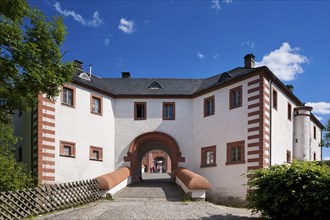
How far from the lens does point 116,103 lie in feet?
80.1

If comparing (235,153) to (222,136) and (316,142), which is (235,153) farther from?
(316,142)

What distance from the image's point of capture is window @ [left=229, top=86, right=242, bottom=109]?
1992 centimetres

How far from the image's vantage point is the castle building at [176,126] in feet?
61.2

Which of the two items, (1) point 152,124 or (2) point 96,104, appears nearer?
(2) point 96,104

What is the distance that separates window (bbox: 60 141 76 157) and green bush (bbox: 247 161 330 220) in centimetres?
1214

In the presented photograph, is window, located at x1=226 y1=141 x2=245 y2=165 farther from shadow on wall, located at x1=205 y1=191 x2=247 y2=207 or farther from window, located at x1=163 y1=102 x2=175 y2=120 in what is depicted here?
window, located at x1=163 y1=102 x2=175 y2=120

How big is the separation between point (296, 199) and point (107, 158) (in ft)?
49.6

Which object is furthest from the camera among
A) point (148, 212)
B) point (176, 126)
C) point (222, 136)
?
point (176, 126)

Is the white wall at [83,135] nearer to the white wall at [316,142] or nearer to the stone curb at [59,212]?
the stone curb at [59,212]

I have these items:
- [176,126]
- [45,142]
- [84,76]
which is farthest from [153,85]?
[45,142]

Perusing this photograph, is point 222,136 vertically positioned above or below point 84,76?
below

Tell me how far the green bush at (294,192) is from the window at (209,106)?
10167mm

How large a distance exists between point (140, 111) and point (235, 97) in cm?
798

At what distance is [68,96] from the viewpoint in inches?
803
